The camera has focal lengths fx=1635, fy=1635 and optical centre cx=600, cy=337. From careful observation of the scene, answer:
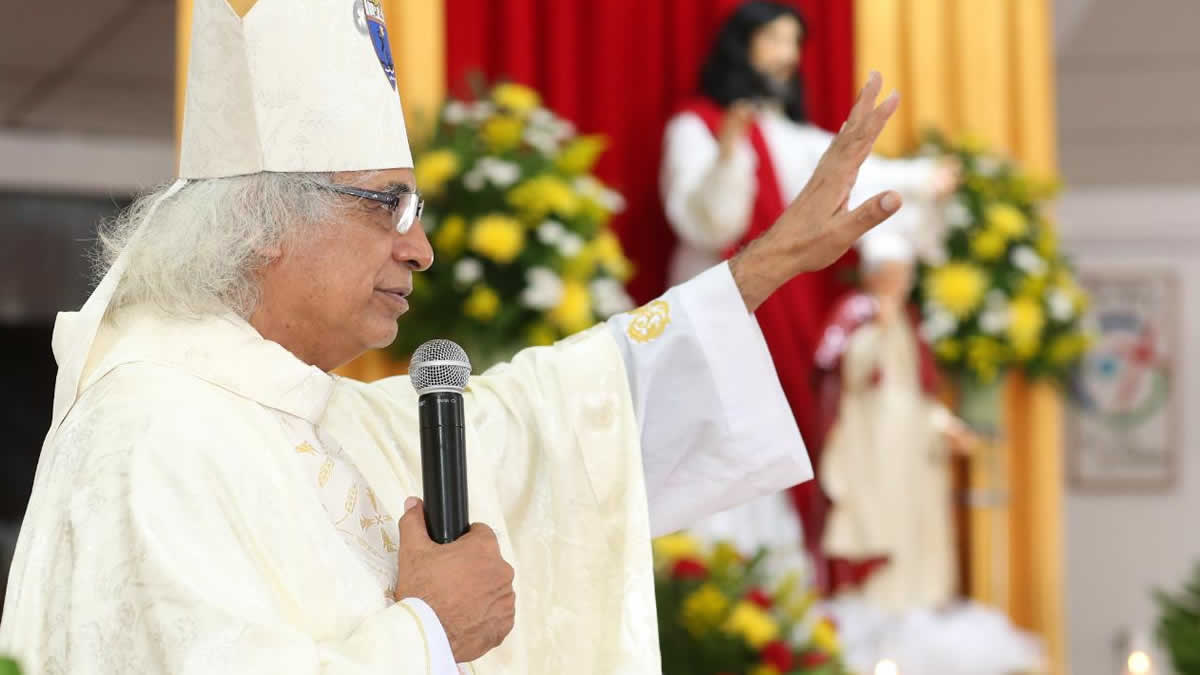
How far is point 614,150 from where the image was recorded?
5184 millimetres

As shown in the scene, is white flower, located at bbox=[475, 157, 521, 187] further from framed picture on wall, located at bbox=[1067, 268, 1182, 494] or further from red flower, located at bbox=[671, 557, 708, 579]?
framed picture on wall, located at bbox=[1067, 268, 1182, 494]

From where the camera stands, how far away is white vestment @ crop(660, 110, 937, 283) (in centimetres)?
467

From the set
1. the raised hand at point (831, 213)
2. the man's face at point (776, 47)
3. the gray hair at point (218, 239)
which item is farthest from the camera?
the man's face at point (776, 47)

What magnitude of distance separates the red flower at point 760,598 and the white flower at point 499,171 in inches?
51.3

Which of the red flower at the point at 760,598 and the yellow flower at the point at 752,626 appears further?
the red flower at the point at 760,598

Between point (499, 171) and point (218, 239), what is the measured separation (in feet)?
8.44

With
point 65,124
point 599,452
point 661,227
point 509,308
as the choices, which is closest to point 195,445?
point 599,452

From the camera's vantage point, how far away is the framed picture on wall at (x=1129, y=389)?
8.34 metres

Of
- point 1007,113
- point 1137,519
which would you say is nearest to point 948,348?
point 1007,113

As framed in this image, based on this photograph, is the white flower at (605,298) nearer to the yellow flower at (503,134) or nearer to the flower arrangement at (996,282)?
the yellow flower at (503,134)

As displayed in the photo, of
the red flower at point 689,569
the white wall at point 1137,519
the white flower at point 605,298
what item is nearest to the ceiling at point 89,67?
the white flower at point 605,298

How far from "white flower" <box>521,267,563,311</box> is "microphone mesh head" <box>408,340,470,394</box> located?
260 centimetres

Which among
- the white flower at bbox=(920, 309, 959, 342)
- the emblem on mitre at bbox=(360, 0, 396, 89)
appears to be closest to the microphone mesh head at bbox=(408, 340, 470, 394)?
the emblem on mitre at bbox=(360, 0, 396, 89)

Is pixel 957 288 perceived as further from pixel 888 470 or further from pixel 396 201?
pixel 396 201
